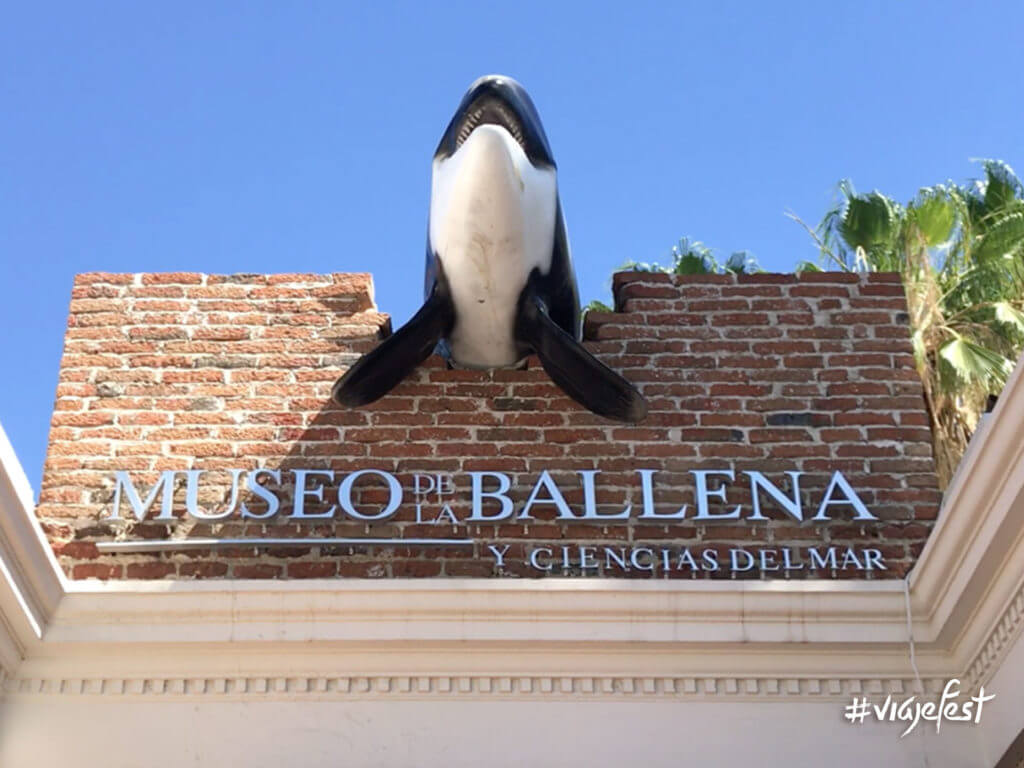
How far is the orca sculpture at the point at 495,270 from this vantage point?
26.6ft

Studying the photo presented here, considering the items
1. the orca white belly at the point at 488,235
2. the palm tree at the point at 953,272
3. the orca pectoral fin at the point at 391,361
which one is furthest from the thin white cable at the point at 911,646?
the palm tree at the point at 953,272

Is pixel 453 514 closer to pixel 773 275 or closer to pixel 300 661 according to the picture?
pixel 300 661

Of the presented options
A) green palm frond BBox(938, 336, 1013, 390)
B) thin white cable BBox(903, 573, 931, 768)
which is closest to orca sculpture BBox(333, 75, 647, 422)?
thin white cable BBox(903, 573, 931, 768)

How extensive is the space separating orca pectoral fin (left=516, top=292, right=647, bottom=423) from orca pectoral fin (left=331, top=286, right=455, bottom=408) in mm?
483

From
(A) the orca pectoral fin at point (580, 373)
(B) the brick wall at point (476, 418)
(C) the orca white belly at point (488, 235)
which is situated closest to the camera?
(B) the brick wall at point (476, 418)

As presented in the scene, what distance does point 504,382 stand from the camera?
8445 millimetres

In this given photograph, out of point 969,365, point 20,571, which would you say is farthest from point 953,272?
point 20,571

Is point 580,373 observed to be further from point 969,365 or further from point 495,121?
point 969,365

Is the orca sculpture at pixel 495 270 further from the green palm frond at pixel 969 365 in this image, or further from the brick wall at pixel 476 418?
the green palm frond at pixel 969 365

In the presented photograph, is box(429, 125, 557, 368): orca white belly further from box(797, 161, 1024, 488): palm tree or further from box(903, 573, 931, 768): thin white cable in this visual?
box(797, 161, 1024, 488): palm tree

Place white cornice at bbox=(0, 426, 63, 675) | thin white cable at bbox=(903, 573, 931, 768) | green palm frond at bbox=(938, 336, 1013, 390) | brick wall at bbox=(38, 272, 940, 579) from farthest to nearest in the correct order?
green palm frond at bbox=(938, 336, 1013, 390)
brick wall at bbox=(38, 272, 940, 579)
thin white cable at bbox=(903, 573, 931, 768)
white cornice at bbox=(0, 426, 63, 675)

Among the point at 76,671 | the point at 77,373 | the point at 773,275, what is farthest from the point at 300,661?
the point at 773,275

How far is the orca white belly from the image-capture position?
8188 millimetres

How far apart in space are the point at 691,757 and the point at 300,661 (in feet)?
5.62
